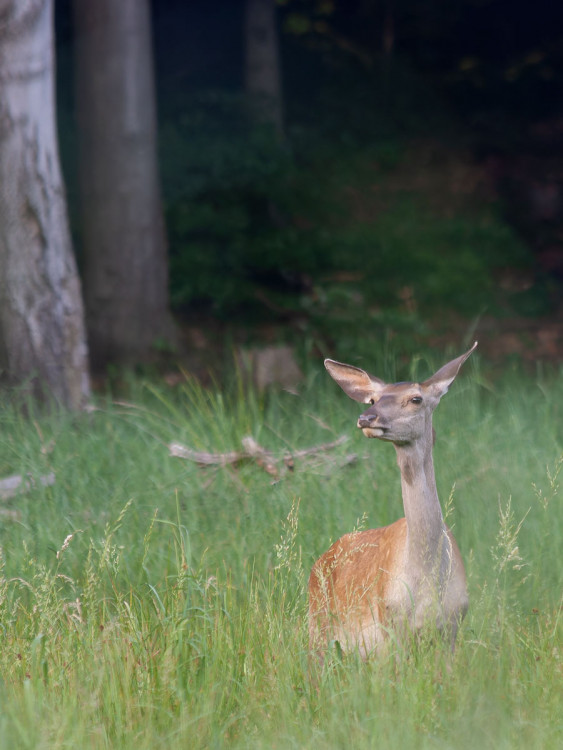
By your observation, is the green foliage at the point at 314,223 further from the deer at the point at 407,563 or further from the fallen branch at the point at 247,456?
the deer at the point at 407,563

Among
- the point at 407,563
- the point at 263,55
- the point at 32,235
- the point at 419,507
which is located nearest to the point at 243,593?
the point at 407,563

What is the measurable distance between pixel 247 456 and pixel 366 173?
32.6 ft

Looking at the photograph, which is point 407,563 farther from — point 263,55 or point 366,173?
point 366,173

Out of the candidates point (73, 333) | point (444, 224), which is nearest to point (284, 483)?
point (73, 333)

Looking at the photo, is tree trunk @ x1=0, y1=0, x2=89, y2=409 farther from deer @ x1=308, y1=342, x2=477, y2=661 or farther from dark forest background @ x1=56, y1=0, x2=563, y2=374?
deer @ x1=308, y1=342, x2=477, y2=661

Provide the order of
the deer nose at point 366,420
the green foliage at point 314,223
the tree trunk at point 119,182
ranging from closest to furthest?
the deer nose at point 366,420
the tree trunk at point 119,182
the green foliage at point 314,223

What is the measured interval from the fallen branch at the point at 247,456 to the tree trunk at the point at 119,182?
4.53m

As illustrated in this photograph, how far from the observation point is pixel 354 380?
12.8 feet

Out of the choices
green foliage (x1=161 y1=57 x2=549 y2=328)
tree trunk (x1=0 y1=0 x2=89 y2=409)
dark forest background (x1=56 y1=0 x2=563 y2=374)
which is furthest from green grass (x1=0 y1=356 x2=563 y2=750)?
green foliage (x1=161 y1=57 x2=549 y2=328)

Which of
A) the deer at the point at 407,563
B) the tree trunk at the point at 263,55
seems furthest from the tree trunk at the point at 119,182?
the deer at the point at 407,563

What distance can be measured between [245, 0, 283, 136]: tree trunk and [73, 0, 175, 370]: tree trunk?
3.59 metres

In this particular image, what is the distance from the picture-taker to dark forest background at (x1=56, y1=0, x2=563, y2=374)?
37.2 feet

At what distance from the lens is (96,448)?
5898mm

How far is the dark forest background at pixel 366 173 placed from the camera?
11.4 m
